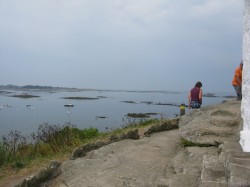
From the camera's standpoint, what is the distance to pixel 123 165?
219 inches

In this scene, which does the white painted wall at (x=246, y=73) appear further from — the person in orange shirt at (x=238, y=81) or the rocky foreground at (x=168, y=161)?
the person in orange shirt at (x=238, y=81)

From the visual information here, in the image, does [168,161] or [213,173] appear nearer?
[213,173]

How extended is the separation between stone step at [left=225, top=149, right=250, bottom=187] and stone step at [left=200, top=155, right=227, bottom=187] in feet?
0.27

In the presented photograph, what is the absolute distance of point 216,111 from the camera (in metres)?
7.40

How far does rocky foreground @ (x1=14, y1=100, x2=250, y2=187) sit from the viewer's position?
12.3 ft

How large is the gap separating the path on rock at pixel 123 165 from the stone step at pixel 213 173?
773 mm

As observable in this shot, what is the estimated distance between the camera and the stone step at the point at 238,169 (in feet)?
9.95

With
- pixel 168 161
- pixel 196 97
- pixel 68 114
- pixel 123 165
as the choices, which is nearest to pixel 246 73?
pixel 168 161

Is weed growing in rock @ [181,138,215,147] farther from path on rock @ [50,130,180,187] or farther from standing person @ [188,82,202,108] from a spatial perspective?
standing person @ [188,82,202,108]

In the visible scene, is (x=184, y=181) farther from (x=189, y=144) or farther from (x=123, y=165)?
(x=189, y=144)

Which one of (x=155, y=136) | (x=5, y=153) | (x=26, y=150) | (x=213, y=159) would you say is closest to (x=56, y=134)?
(x=26, y=150)

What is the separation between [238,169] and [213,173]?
422 mm

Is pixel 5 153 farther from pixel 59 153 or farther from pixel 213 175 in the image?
pixel 213 175

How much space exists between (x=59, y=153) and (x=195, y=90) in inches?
188
